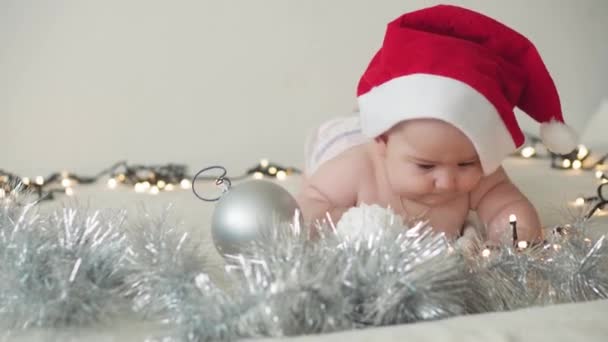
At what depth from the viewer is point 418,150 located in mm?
894

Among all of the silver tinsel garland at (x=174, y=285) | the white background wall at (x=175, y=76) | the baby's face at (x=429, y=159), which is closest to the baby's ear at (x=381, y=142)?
the baby's face at (x=429, y=159)

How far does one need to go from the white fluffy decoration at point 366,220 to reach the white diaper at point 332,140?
0.30 metres

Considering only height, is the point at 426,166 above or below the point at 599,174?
above

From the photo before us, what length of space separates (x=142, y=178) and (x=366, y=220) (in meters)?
0.79

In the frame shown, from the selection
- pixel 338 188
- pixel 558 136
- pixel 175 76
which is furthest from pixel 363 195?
pixel 175 76

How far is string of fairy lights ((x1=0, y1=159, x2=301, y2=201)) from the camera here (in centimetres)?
140

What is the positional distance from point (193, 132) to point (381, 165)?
2.91ft

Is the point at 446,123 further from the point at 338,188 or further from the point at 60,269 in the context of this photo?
the point at 60,269

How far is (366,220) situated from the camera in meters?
0.79

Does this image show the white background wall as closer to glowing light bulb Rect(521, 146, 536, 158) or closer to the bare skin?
glowing light bulb Rect(521, 146, 536, 158)

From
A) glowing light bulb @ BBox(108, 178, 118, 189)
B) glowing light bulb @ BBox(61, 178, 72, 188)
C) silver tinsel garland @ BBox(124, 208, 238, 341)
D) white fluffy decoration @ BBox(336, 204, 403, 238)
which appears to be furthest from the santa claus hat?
glowing light bulb @ BBox(61, 178, 72, 188)

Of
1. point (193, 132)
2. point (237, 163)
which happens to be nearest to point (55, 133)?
point (193, 132)

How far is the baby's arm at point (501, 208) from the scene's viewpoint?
97 cm

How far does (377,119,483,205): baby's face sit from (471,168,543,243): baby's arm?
77 mm
